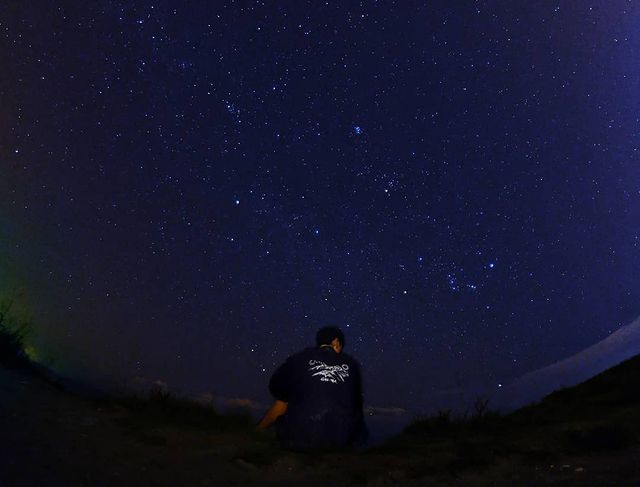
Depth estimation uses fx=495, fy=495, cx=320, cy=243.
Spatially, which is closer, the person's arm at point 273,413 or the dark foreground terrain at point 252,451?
the dark foreground terrain at point 252,451

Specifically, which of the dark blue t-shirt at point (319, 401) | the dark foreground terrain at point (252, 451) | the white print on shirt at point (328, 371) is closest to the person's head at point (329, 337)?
the dark blue t-shirt at point (319, 401)

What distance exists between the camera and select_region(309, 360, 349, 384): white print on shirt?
14.8ft

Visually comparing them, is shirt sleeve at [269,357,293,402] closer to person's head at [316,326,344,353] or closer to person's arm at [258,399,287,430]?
person's arm at [258,399,287,430]

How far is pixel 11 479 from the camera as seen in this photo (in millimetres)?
2695

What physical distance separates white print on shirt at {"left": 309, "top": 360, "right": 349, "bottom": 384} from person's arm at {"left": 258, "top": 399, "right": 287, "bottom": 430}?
21.7 inches

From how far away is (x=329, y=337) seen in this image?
16.3ft

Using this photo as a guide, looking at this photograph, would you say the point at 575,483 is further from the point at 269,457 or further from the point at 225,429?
the point at 225,429

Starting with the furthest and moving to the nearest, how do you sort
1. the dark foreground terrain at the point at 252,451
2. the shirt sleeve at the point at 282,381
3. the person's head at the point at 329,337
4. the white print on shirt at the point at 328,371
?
the person's head at the point at 329,337 < the shirt sleeve at the point at 282,381 < the white print on shirt at the point at 328,371 < the dark foreground terrain at the point at 252,451

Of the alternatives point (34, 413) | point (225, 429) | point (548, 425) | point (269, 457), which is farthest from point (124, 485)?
point (548, 425)

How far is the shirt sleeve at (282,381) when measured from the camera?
472cm

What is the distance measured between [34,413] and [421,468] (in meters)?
3.16

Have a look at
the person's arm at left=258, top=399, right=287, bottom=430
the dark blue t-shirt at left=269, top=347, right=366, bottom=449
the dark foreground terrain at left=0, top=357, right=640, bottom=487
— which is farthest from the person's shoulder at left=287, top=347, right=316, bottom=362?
the dark foreground terrain at left=0, top=357, right=640, bottom=487

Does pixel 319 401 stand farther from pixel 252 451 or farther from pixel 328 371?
pixel 252 451

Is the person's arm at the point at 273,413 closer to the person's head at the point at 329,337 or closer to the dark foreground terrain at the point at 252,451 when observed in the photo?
the dark foreground terrain at the point at 252,451
